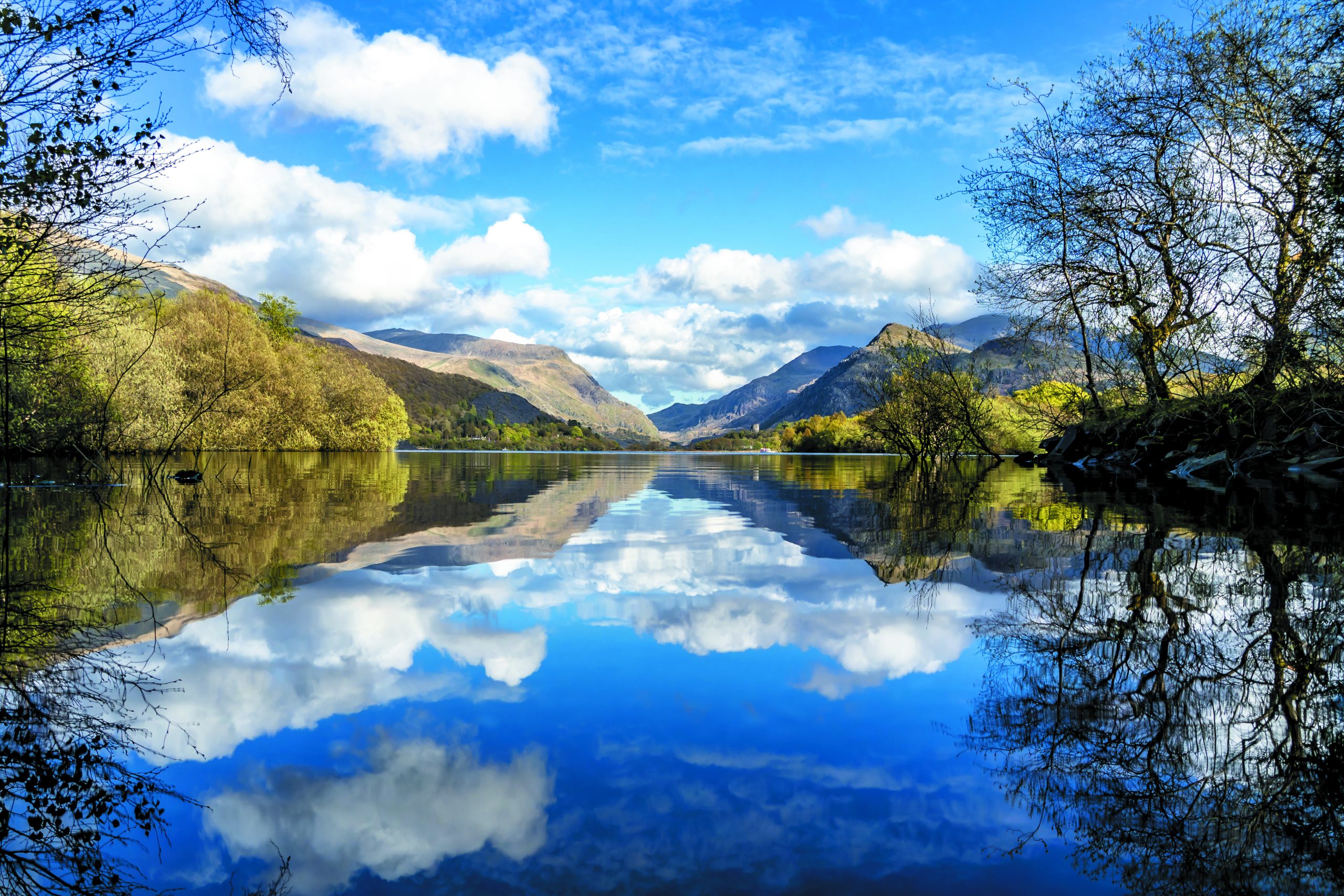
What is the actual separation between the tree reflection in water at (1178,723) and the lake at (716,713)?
0.02m

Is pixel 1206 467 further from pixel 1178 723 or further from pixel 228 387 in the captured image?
pixel 228 387

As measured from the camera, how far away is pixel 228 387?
30.6 meters

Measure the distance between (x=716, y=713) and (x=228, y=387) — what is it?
33.4 meters

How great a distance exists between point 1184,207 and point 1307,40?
24.8ft

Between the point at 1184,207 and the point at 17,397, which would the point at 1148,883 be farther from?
the point at 17,397

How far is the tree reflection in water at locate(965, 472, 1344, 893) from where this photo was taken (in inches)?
91.4

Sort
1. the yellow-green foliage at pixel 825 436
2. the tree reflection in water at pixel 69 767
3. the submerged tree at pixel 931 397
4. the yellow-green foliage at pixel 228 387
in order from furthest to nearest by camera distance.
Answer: the yellow-green foliage at pixel 825 436, the submerged tree at pixel 931 397, the yellow-green foliage at pixel 228 387, the tree reflection in water at pixel 69 767

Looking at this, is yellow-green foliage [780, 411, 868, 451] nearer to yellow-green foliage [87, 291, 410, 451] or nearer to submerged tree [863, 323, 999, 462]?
submerged tree [863, 323, 999, 462]

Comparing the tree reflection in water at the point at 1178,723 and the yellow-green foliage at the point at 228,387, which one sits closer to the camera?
the tree reflection in water at the point at 1178,723

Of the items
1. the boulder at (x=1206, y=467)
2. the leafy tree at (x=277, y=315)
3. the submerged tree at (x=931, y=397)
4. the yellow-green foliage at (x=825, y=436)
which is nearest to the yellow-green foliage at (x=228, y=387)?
the leafy tree at (x=277, y=315)

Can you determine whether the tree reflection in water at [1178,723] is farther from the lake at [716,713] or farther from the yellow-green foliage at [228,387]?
the yellow-green foliage at [228,387]

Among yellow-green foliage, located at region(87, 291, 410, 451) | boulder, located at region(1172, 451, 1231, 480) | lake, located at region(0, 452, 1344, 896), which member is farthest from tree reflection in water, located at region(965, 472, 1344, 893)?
yellow-green foliage, located at region(87, 291, 410, 451)

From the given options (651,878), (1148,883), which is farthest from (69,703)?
(1148,883)

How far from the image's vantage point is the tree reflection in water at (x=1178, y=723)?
232 cm
